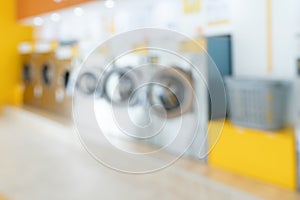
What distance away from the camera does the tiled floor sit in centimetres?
275

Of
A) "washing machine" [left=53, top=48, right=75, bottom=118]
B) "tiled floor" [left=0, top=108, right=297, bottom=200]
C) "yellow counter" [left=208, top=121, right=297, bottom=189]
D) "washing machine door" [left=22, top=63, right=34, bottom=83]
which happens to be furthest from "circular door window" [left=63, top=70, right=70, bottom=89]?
"yellow counter" [left=208, top=121, right=297, bottom=189]

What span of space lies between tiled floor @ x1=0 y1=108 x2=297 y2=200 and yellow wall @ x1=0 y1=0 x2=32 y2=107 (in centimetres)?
273

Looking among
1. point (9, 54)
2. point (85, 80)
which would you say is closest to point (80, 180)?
point (85, 80)

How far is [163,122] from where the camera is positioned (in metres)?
1.74

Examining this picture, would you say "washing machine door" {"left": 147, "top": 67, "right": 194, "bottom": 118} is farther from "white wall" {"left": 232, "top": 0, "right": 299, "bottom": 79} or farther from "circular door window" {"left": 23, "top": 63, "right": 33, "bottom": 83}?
"circular door window" {"left": 23, "top": 63, "right": 33, "bottom": 83}

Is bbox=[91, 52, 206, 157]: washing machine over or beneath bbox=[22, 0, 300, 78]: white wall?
beneath

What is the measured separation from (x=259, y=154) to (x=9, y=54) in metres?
5.36

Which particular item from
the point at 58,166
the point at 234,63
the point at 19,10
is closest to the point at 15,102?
the point at 19,10

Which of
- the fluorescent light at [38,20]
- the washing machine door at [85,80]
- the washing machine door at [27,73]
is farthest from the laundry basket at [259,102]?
the washing machine door at [27,73]

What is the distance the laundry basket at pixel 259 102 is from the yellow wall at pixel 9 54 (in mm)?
4905

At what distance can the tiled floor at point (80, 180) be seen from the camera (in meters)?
2.75

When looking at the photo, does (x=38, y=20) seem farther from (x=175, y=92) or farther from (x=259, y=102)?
(x=175, y=92)

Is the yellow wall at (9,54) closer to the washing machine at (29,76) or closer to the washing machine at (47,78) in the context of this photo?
the washing machine at (29,76)

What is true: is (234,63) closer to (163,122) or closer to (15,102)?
(163,122)
